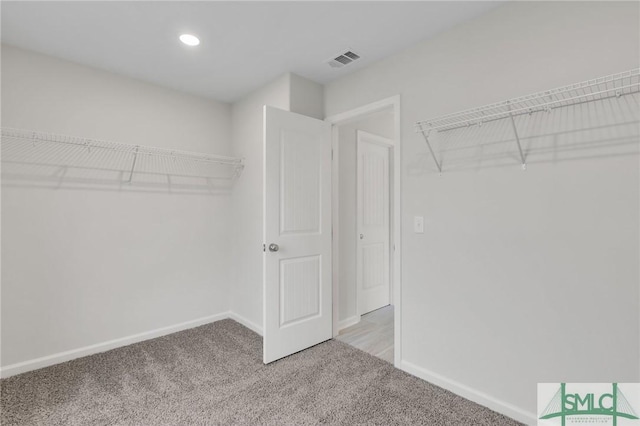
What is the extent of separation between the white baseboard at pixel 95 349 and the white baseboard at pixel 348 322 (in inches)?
52.8

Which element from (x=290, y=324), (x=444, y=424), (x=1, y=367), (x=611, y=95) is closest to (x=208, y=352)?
(x=290, y=324)

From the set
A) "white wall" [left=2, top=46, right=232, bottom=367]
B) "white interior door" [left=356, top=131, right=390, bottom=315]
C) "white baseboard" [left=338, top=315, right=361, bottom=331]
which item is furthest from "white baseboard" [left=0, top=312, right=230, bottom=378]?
"white interior door" [left=356, top=131, right=390, bottom=315]

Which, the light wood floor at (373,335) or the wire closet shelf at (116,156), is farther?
the light wood floor at (373,335)

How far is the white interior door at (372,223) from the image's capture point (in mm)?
3480

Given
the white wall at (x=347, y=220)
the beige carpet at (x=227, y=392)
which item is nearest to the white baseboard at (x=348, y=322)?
the white wall at (x=347, y=220)

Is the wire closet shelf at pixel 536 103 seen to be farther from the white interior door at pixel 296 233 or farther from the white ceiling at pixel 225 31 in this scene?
the white interior door at pixel 296 233

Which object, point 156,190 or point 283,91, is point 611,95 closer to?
point 283,91

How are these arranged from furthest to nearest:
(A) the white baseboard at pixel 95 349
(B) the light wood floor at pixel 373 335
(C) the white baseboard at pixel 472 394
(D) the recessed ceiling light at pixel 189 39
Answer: (B) the light wood floor at pixel 373 335, (A) the white baseboard at pixel 95 349, (D) the recessed ceiling light at pixel 189 39, (C) the white baseboard at pixel 472 394

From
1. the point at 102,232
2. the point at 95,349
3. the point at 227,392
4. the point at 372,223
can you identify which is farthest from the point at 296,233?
the point at 95,349

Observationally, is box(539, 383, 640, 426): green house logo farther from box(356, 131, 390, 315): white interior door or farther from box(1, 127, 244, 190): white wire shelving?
box(1, 127, 244, 190): white wire shelving

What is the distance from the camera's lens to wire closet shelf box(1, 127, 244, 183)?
229 cm

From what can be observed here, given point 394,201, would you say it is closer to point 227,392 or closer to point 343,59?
point 343,59

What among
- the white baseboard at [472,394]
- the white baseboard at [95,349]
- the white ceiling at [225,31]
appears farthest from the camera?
the white baseboard at [95,349]

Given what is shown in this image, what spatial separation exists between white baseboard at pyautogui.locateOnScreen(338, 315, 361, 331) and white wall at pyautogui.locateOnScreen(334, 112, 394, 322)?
0.06ft
